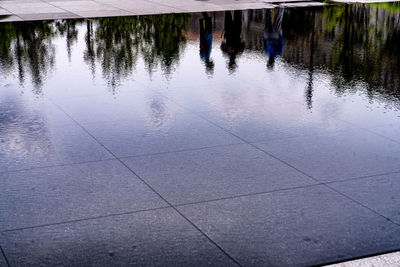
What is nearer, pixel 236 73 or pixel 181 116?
pixel 181 116

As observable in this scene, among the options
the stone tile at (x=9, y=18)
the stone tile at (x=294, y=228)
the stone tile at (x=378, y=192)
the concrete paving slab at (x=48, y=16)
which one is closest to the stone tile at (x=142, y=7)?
the concrete paving slab at (x=48, y=16)

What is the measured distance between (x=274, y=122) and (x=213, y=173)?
223cm

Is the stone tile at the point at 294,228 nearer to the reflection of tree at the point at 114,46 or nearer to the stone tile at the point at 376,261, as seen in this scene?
the stone tile at the point at 376,261

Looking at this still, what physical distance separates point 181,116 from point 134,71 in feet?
11.5

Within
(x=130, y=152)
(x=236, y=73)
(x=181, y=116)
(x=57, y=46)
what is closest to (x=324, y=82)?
(x=236, y=73)

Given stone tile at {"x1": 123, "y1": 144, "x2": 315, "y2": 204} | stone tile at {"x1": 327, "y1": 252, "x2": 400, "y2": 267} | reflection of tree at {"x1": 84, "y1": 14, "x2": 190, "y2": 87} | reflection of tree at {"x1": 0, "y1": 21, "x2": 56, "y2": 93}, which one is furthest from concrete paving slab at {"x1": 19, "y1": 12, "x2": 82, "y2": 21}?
stone tile at {"x1": 327, "y1": 252, "x2": 400, "y2": 267}

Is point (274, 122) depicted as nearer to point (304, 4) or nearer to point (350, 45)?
point (350, 45)

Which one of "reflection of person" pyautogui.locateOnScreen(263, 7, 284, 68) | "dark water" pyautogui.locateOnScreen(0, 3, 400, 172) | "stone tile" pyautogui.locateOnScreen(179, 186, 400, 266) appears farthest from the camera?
"reflection of person" pyautogui.locateOnScreen(263, 7, 284, 68)

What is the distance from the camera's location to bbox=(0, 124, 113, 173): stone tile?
24.5 feet

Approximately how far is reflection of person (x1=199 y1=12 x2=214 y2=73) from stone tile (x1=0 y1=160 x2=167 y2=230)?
6032mm

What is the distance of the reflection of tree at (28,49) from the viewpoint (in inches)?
502

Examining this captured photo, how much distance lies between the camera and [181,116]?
372 inches

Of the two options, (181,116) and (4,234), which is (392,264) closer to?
(4,234)

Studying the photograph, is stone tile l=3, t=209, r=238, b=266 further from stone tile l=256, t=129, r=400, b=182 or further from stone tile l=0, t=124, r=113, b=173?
stone tile l=256, t=129, r=400, b=182
